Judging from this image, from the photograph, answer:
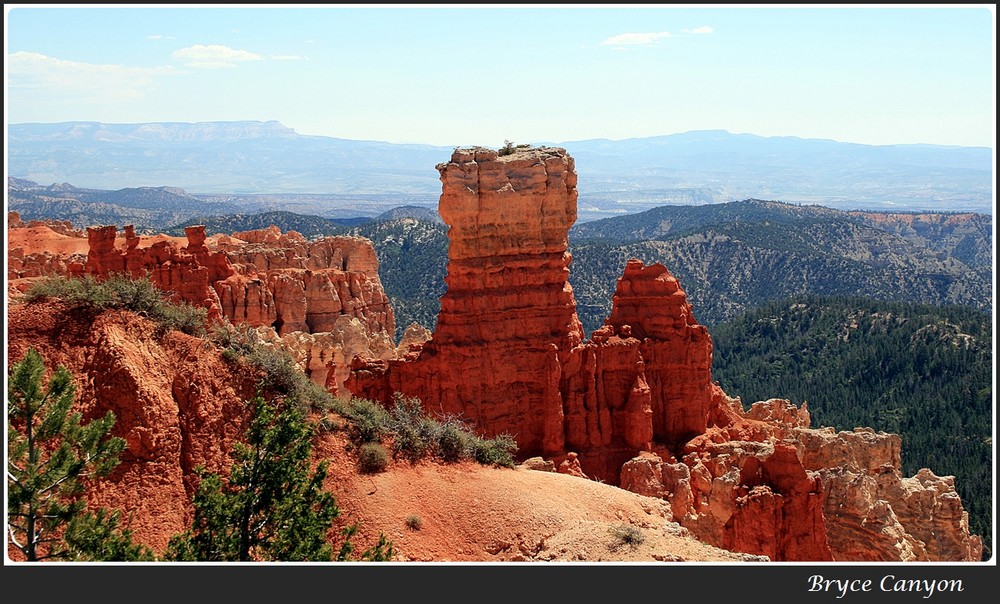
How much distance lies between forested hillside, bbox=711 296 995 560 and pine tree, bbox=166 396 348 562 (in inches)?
1171

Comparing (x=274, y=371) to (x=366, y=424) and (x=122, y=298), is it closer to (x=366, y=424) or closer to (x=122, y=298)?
(x=366, y=424)

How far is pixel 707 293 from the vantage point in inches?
4606

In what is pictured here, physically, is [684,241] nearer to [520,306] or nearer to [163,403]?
[520,306]

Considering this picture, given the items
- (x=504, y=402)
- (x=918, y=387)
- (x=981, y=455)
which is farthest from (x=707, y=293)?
(x=504, y=402)

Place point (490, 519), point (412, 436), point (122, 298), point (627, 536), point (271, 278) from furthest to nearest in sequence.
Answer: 1. point (271, 278)
2. point (412, 436)
3. point (122, 298)
4. point (490, 519)
5. point (627, 536)

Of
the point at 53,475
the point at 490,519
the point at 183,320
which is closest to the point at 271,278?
the point at 183,320

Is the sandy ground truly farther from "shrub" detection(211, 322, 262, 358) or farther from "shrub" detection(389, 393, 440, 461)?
"shrub" detection(211, 322, 262, 358)

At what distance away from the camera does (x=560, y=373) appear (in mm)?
31266

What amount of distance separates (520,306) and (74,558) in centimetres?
1845

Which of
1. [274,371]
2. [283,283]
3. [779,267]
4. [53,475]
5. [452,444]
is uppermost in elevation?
[274,371]

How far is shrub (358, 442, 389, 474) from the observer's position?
19.7m

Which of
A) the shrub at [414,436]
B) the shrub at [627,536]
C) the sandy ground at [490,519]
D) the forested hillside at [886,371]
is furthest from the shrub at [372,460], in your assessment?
the forested hillside at [886,371]

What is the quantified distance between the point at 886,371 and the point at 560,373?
41177 mm

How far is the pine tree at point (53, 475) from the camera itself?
14.2 m
